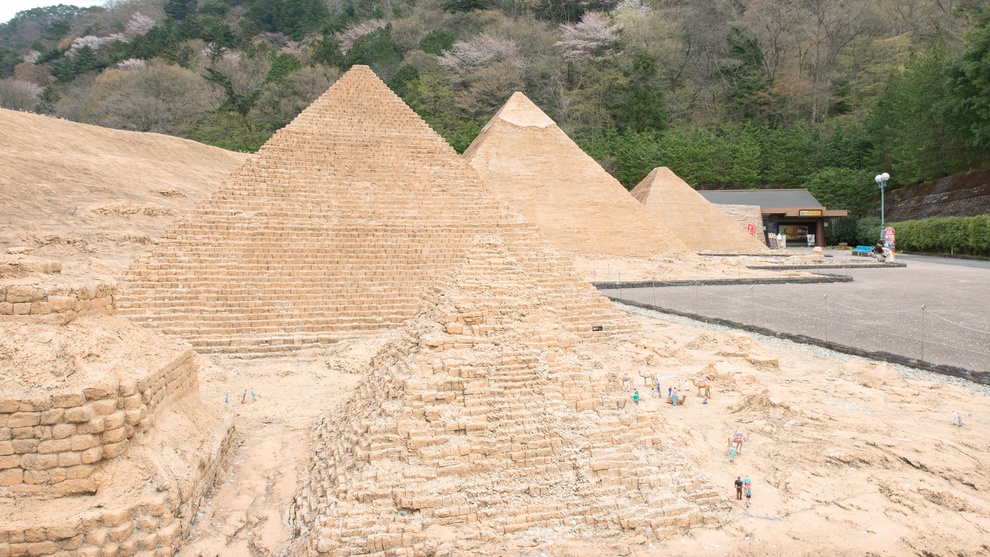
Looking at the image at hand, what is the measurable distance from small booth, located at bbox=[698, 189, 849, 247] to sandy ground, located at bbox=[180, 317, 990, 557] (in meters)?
24.9

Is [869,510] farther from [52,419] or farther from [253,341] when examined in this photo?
[253,341]

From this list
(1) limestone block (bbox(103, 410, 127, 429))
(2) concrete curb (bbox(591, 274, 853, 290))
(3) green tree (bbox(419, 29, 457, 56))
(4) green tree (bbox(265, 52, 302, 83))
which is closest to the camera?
(1) limestone block (bbox(103, 410, 127, 429))

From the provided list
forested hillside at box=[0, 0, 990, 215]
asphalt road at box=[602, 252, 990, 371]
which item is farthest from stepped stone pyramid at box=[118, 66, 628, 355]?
forested hillside at box=[0, 0, 990, 215]

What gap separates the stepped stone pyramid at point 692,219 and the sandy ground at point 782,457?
18.5 m

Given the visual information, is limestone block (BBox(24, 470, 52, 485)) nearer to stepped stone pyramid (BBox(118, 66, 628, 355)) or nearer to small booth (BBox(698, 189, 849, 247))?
stepped stone pyramid (BBox(118, 66, 628, 355))

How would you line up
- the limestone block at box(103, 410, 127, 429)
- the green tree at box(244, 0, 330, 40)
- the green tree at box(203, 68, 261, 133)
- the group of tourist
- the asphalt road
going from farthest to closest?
the green tree at box(244, 0, 330, 40) < the green tree at box(203, 68, 261, 133) < the asphalt road < the group of tourist < the limestone block at box(103, 410, 127, 429)

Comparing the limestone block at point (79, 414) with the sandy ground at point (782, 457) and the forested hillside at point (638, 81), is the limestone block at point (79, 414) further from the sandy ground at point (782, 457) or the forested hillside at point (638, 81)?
the forested hillside at point (638, 81)

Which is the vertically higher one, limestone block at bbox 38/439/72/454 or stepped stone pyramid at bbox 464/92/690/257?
stepped stone pyramid at bbox 464/92/690/257

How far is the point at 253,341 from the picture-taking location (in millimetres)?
9992

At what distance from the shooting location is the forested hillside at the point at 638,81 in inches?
1362

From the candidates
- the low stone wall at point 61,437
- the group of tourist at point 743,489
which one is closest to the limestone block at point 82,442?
the low stone wall at point 61,437

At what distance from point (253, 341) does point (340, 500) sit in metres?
6.61

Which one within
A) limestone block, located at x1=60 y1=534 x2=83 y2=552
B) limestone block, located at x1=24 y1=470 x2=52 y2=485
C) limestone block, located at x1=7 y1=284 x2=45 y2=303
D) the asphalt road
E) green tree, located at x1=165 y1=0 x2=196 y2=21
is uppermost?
green tree, located at x1=165 y1=0 x2=196 y2=21

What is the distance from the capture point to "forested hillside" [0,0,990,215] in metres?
34.6
